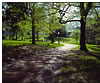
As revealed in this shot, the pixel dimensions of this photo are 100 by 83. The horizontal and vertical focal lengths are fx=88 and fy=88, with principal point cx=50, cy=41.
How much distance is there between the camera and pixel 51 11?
458 inches

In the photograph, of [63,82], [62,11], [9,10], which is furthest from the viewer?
[62,11]

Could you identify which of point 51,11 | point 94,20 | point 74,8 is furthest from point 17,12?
point 94,20

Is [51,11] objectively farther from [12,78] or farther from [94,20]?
[12,78]

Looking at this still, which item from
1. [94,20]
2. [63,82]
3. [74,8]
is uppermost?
[74,8]

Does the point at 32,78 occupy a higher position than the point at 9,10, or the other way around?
the point at 9,10

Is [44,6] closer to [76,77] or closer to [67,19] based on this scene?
[67,19]

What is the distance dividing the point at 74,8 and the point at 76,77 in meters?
10.1

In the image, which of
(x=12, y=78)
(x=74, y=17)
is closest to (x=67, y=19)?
(x=74, y=17)

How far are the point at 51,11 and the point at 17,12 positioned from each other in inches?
167

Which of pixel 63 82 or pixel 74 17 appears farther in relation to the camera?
pixel 74 17

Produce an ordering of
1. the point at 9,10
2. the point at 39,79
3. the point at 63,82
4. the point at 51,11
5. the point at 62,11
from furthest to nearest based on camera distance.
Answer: the point at 51,11 → the point at 62,11 → the point at 9,10 → the point at 39,79 → the point at 63,82

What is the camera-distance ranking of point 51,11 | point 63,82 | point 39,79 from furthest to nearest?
point 51,11 < point 39,79 < point 63,82

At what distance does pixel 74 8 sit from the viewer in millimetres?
11781

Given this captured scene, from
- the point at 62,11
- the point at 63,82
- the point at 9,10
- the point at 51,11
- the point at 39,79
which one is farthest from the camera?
the point at 51,11
